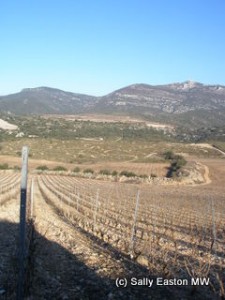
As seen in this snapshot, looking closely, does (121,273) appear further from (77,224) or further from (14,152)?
(14,152)

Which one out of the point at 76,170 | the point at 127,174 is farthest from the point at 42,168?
the point at 127,174

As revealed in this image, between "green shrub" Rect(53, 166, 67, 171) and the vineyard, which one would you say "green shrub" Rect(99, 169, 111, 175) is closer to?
"green shrub" Rect(53, 166, 67, 171)

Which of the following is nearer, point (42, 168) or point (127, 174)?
point (127, 174)

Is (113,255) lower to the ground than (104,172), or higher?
higher

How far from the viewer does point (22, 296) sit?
805 centimetres

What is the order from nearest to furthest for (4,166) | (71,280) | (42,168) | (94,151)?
(71,280)
(4,166)
(42,168)
(94,151)

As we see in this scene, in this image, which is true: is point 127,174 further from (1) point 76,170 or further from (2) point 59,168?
(2) point 59,168

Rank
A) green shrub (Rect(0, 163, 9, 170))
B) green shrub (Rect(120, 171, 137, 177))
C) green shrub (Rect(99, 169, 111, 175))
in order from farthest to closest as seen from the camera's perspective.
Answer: green shrub (Rect(0, 163, 9, 170)) < green shrub (Rect(99, 169, 111, 175)) < green shrub (Rect(120, 171, 137, 177))

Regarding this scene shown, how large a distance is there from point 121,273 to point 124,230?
6.48 meters

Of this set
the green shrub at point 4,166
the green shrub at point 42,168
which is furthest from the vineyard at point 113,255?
the green shrub at point 42,168

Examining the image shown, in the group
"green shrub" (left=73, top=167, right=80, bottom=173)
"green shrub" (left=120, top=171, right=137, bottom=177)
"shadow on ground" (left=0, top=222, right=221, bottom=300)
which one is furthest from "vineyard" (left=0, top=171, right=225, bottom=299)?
"green shrub" (left=73, top=167, right=80, bottom=173)

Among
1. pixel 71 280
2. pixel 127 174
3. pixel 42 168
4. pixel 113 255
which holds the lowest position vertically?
pixel 42 168

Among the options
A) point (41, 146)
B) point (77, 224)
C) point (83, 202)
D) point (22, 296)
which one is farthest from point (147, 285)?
point (41, 146)

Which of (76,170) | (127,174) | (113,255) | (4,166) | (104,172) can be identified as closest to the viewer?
(113,255)
